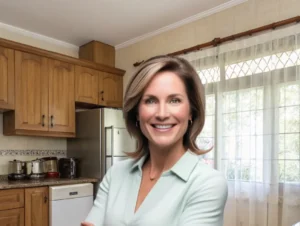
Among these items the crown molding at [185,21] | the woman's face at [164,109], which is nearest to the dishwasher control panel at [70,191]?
the crown molding at [185,21]

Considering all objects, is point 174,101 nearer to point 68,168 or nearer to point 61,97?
point 61,97

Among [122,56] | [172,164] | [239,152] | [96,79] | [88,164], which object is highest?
[122,56]

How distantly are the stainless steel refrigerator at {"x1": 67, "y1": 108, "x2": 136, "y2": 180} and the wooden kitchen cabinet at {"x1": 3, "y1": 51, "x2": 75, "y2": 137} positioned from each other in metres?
0.16

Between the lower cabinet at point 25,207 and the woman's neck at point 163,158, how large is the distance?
2092mm

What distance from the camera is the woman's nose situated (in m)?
0.77

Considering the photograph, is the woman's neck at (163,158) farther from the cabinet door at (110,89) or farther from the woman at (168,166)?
the cabinet door at (110,89)

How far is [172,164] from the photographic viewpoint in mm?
858

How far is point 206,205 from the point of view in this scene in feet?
2.43

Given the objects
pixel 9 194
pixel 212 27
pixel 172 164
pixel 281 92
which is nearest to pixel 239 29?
pixel 212 27

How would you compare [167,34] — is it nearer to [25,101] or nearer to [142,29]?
[142,29]

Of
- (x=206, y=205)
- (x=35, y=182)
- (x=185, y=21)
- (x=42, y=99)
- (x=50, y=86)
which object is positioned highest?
Result: (x=185, y=21)

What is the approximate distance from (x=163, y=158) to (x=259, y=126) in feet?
5.43

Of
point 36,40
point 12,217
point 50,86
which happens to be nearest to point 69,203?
point 12,217

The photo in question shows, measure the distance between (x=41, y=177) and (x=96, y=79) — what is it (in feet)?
4.23
